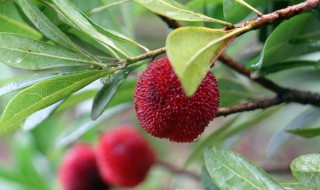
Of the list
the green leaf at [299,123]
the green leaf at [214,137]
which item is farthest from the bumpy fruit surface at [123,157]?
the green leaf at [299,123]

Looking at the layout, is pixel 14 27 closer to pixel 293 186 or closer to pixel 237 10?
pixel 237 10

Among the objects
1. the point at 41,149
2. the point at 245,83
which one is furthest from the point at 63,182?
the point at 245,83

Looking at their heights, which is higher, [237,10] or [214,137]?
[237,10]

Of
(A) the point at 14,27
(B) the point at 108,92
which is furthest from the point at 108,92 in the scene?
(A) the point at 14,27

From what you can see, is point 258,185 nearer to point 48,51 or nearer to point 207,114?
point 207,114

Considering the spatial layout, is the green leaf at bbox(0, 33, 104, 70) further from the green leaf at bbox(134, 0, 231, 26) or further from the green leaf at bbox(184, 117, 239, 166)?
the green leaf at bbox(184, 117, 239, 166)

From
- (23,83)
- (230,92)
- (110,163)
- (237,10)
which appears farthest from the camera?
(110,163)

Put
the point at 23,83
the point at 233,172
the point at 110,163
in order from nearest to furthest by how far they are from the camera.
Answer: the point at 233,172
the point at 23,83
the point at 110,163
